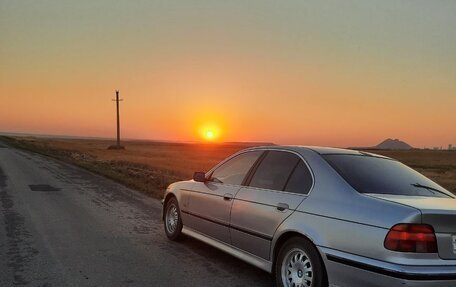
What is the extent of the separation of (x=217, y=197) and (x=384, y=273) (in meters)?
2.71

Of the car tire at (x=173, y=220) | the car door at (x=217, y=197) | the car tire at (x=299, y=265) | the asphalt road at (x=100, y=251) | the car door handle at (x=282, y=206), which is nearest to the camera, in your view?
the car tire at (x=299, y=265)

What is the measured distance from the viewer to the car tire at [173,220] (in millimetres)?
7133

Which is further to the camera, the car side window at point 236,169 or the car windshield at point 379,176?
the car side window at point 236,169

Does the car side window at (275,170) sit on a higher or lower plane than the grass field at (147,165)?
higher

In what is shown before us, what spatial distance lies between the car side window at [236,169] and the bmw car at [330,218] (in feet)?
0.06

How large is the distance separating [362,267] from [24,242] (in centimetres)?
508

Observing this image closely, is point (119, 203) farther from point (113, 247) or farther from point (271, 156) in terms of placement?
point (271, 156)

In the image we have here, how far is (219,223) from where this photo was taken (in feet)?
19.2

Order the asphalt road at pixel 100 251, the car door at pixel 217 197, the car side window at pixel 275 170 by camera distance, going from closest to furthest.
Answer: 1. the car side window at pixel 275 170
2. the asphalt road at pixel 100 251
3. the car door at pixel 217 197

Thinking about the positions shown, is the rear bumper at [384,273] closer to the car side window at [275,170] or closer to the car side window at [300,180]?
the car side window at [300,180]

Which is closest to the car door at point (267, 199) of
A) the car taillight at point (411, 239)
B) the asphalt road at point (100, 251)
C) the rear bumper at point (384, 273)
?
the asphalt road at point (100, 251)

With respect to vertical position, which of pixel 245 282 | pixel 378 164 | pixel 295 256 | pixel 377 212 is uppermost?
pixel 378 164

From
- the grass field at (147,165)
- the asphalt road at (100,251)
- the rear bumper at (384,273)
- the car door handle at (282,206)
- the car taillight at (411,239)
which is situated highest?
the car door handle at (282,206)

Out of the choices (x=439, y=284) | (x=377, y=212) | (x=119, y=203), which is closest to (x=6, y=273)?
(x=377, y=212)
